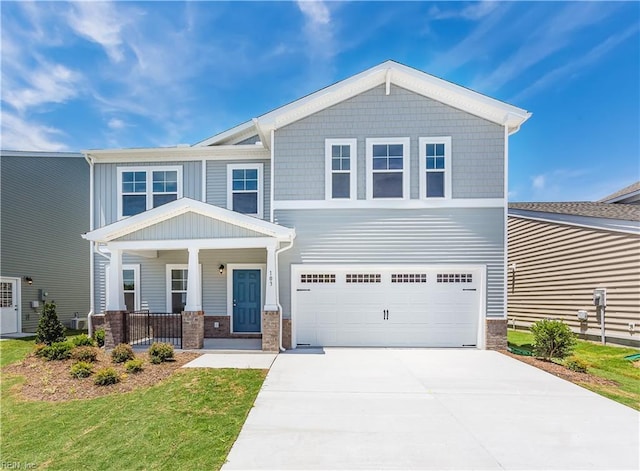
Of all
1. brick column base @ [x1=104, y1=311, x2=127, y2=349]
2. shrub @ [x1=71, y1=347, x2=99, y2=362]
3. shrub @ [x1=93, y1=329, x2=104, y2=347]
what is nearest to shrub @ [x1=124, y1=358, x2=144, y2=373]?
shrub @ [x1=71, y1=347, x2=99, y2=362]

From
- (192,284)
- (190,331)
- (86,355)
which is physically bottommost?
(86,355)

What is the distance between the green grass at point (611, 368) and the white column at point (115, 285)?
10.9 meters

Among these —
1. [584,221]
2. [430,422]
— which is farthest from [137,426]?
[584,221]

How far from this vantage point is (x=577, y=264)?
11.3 meters

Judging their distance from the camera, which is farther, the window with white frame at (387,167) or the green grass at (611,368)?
the window with white frame at (387,167)

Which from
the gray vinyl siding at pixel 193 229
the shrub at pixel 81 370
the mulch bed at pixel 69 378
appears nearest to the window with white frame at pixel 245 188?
the gray vinyl siding at pixel 193 229

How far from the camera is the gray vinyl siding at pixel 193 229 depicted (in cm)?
860

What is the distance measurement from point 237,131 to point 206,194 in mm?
2828

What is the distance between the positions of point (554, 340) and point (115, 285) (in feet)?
37.2

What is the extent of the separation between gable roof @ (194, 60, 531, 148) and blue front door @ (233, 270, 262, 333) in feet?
14.8

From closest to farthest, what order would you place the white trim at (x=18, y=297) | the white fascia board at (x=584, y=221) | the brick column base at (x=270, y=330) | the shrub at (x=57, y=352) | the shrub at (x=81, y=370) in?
the shrub at (x=81, y=370), the shrub at (x=57, y=352), the brick column base at (x=270, y=330), the white fascia board at (x=584, y=221), the white trim at (x=18, y=297)

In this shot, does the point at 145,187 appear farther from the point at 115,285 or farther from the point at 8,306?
the point at 8,306

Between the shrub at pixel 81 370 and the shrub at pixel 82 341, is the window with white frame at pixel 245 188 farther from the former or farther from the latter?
the shrub at pixel 81 370

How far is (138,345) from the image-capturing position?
366 inches
